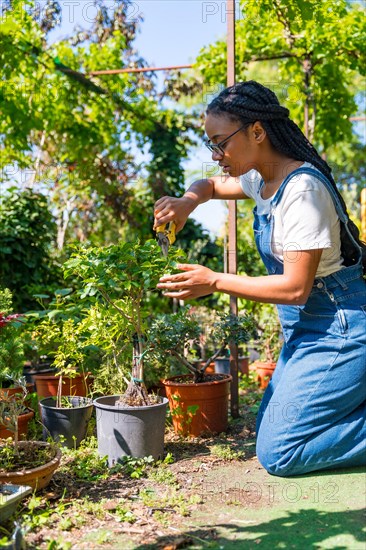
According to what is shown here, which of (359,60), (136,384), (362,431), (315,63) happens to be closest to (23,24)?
(315,63)

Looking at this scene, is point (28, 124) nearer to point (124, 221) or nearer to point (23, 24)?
point (23, 24)

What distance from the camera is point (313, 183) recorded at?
2344 mm

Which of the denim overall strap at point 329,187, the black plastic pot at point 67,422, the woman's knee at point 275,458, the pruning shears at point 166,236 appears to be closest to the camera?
the denim overall strap at point 329,187

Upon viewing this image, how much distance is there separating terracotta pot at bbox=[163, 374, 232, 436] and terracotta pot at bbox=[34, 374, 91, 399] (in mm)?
595

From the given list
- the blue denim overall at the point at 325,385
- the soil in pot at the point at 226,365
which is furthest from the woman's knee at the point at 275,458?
the soil in pot at the point at 226,365

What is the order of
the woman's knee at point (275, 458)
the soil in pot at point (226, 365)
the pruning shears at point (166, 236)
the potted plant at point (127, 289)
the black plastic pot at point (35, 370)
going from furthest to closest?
the soil in pot at point (226, 365) < the black plastic pot at point (35, 370) < the potted plant at point (127, 289) < the pruning shears at point (166, 236) < the woman's knee at point (275, 458)

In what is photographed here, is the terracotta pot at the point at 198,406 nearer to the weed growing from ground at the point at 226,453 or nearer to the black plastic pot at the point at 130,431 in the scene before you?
the weed growing from ground at the point at 226,453

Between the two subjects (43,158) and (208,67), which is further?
(43,158)

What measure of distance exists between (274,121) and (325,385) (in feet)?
3.67

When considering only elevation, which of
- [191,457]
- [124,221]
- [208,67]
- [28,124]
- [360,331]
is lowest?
[191,457]

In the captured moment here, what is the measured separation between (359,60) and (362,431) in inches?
185

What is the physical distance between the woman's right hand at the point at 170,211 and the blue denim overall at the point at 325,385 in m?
0.39

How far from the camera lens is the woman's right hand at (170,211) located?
2588 millimetres

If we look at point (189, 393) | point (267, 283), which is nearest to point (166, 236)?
point (267, 283)
